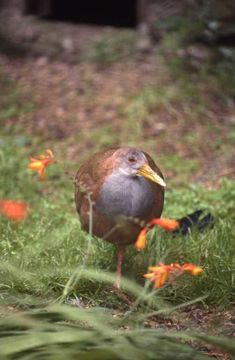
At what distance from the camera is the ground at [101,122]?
15.9 ft

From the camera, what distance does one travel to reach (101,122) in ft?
22.8

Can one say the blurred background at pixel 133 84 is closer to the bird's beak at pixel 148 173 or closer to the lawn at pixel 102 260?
the lawn at pixel 102 260

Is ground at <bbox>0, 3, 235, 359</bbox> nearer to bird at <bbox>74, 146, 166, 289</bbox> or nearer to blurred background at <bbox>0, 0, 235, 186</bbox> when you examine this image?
blurred background at <bbox>0, 0, 235, 186</bbox>

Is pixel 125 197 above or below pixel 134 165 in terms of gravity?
below

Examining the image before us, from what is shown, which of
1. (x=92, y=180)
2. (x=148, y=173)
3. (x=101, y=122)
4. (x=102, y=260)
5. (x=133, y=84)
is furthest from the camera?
(x=133, y=84)

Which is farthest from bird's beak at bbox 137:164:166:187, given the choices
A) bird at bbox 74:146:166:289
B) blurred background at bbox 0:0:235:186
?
blurred background at bbox 0:0:235:186

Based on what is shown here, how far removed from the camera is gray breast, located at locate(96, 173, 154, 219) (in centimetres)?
399

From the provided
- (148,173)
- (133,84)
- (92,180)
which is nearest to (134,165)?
(148,173)

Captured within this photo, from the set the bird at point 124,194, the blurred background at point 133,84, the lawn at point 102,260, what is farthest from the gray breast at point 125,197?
the blurred background at point 133,84

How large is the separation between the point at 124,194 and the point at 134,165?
0.16 meters

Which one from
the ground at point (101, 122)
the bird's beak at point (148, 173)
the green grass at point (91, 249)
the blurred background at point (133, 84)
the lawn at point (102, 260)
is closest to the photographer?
the lawn at point (102, 260)

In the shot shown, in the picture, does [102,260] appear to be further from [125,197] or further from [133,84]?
[133,84]

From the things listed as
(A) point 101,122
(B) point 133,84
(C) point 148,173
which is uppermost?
(C) point 148,173

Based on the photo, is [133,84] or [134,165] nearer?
[134,165]
